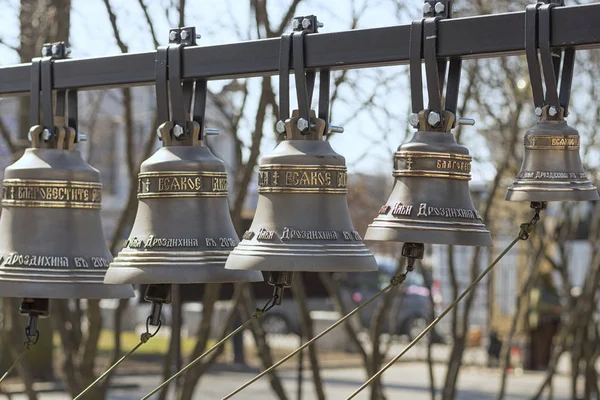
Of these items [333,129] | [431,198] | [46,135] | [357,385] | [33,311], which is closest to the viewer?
[431,198]

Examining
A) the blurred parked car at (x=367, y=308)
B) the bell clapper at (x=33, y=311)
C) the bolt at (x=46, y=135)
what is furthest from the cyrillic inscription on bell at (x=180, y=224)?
the blurred parked car at (x=367, y=308)

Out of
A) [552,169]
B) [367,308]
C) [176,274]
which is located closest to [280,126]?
[176,274]

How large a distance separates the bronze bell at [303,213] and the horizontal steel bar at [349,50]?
0.63 feet

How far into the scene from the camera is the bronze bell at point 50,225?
339 cm

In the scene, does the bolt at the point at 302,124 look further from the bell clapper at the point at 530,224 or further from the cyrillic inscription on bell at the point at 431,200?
the bell clapper at the point at 530,224

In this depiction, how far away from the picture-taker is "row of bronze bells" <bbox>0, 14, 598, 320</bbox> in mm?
3006

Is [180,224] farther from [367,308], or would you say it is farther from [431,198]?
[367,308]

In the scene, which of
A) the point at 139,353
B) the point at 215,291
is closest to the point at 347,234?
the point at 215,291

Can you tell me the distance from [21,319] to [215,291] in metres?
1.52

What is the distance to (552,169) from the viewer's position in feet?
10.3

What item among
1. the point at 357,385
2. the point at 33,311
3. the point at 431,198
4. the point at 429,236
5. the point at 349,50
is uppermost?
the point at 349,50

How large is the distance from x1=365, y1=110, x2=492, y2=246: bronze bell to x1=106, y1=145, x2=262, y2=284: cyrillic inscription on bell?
17.1 inches

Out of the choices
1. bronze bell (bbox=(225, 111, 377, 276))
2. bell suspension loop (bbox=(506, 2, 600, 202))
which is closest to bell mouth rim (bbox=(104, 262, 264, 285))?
bronze bell (bbox=(225, 111, 377, 276))

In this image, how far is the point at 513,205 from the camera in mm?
16406
